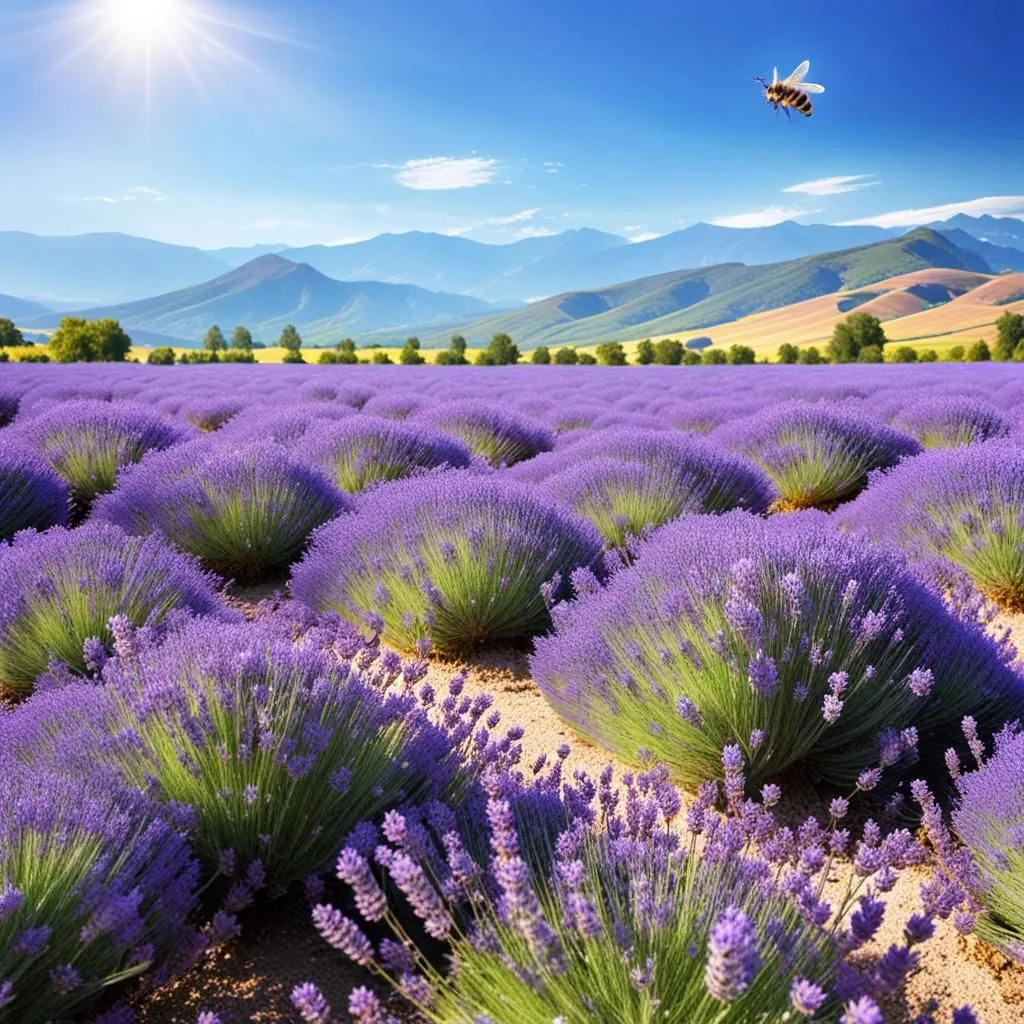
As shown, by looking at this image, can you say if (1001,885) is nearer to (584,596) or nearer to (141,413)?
(584,596)

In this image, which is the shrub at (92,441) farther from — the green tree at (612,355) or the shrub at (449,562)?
the green tree at (612,355)

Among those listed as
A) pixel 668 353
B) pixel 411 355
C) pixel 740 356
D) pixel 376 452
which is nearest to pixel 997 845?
pixel 376 452

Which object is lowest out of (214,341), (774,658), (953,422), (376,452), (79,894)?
(953,422)

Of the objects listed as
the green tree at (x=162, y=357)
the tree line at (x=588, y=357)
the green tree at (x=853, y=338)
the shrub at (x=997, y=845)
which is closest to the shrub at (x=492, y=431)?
the shrub at (x=997, y=845)

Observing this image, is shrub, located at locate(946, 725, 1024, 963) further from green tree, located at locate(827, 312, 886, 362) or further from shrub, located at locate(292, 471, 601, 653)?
green tree, located at locate(827, 312, 886, 362)

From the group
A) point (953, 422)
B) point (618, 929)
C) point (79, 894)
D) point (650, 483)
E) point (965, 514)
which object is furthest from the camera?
point (953, 422)

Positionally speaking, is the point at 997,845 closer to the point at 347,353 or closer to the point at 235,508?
the point at 235,508

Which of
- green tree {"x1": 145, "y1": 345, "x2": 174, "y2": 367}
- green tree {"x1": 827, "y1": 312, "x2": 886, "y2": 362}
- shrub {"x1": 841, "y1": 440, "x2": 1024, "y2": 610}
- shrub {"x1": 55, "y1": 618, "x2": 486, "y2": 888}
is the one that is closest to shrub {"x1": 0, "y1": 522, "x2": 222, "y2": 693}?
shrub {"x1": 55, "y1": 618, "x2": 486, "y2": 888}

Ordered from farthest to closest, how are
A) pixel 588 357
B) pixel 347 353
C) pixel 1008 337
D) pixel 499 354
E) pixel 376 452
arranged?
pixel 588 357
pixel 347 353
pixel 499 354
pixel 1008 337
pixel 376 452
